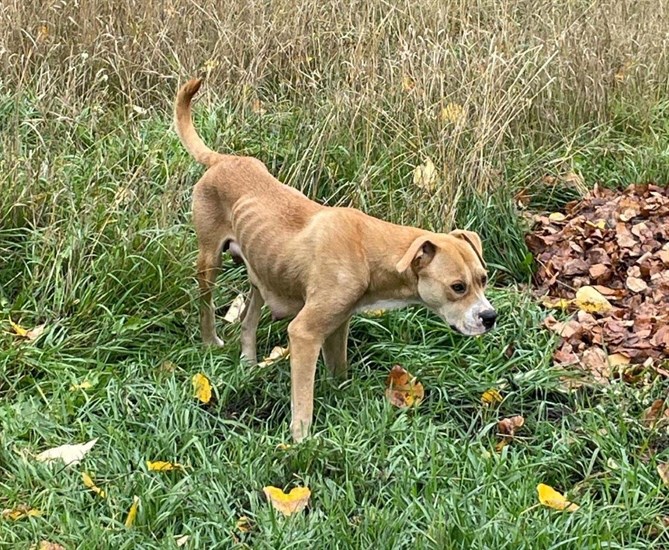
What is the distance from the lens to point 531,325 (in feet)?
14.7

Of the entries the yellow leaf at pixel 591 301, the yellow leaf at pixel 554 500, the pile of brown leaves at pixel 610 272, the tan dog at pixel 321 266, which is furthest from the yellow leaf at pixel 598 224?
the yellow leaf at pixel 554 500

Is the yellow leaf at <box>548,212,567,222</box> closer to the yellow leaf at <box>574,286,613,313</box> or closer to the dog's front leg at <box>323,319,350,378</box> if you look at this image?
the yellow leaf at <box>574,286,613,313</box>

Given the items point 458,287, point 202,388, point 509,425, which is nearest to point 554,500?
point 509,425

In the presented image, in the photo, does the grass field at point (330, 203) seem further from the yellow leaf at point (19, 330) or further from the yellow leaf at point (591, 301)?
the yellow leaf at point (591, 301)

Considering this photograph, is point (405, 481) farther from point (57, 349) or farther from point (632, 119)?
point (632, 119)

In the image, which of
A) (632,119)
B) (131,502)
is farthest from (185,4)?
(131,502)

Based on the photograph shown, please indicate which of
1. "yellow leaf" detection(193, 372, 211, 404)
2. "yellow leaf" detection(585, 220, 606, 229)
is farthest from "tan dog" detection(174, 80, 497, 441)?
"yellow leaf" detection(585, 220, 606, 229)

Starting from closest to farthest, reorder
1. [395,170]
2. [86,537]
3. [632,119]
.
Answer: [86,537] → [395,170] → [632,119]

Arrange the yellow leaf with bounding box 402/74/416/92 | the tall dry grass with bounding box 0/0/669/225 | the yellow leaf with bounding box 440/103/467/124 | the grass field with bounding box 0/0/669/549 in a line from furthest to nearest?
the yellow leaf with bounding box 402/74/416/92
the tall dry grass with bounding box 0/0/669/225
the yellow leaf with bounding box 440/103/467/124
the grass field with bounding box 0/0/669/549

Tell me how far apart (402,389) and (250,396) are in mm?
709

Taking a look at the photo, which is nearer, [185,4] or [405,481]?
[405,481]

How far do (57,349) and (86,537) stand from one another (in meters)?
1.26

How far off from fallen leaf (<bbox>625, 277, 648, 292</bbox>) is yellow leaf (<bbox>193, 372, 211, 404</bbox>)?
2439 mm

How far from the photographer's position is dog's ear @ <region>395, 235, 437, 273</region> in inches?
141
